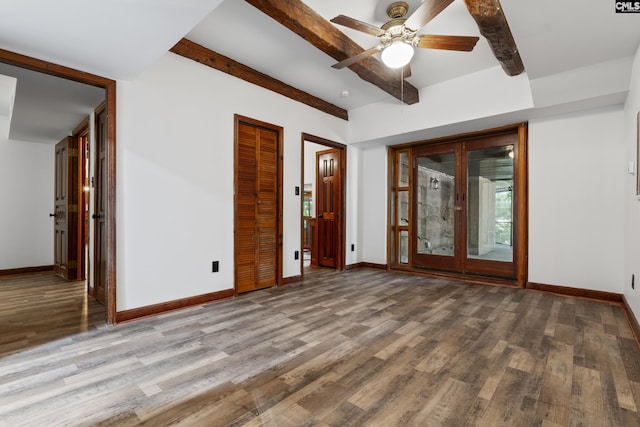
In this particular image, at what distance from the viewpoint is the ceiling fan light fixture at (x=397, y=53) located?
258 cm

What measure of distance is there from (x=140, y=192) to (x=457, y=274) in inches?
170

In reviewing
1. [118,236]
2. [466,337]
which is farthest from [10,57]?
A: [466,337]

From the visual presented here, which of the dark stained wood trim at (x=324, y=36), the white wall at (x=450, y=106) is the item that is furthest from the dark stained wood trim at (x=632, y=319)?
the dark stained wood trim at (x=324, y=36)

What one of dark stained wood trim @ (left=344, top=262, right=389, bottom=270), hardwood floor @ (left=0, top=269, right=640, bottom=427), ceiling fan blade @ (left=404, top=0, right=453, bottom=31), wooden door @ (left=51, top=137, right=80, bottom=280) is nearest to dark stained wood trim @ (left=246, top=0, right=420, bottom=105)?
ceiling fan blade @ (left=404, top=0, right=453, bottom=31)

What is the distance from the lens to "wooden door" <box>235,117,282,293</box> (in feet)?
11.8

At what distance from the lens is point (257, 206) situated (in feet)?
12.5

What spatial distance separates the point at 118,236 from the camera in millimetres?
2660

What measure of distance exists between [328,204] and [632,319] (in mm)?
3983

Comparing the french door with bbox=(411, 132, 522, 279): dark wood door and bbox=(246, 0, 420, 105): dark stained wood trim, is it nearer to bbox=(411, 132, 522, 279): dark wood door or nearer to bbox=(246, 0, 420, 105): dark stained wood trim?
bbox=(411, 132, 522, 279): dark wood door

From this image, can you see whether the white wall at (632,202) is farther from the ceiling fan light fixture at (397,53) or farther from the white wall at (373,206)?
the white wall at (373,206)

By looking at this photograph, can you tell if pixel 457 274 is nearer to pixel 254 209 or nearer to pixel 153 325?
pixel 254 209

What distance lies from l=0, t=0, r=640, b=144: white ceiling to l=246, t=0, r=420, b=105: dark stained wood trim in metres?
0.09

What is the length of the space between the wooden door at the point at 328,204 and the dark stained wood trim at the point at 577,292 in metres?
2.86

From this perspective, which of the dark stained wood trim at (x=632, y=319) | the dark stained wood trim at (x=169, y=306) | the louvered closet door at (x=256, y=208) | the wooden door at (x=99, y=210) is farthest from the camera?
the louvered closet door at (x=256, y=208)
